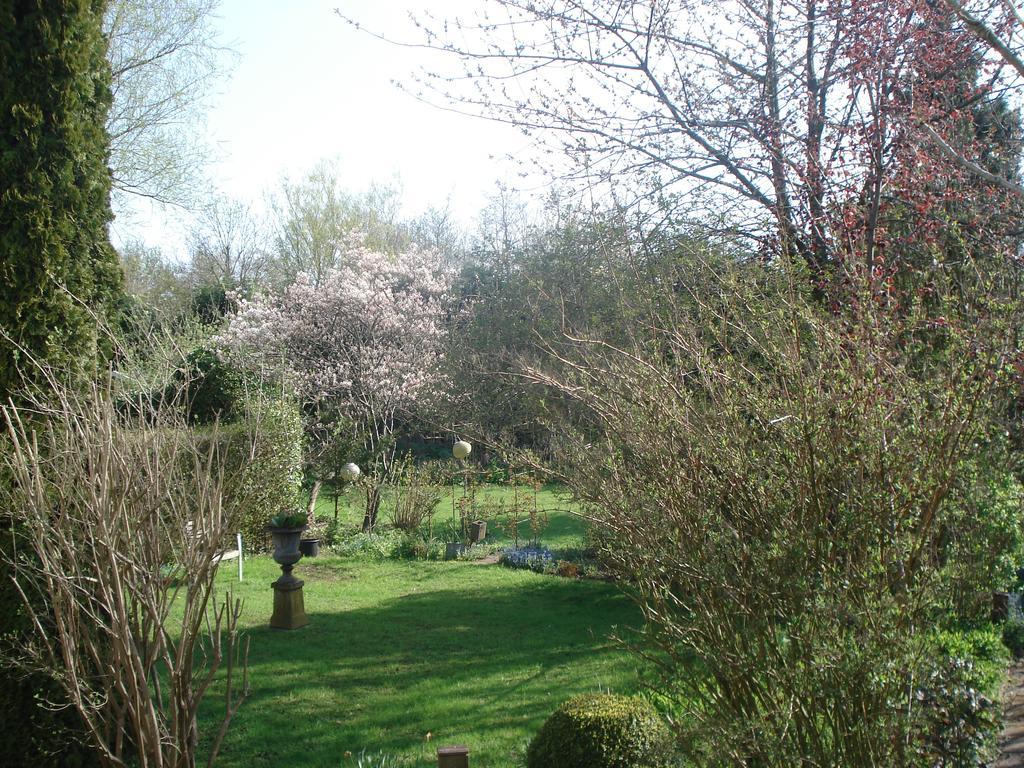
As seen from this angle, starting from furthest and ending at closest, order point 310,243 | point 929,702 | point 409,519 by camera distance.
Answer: point 310,243, point 409,519, point 929,702

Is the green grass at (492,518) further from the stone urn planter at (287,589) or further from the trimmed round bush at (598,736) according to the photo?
the trimmed round bush at (598,736)

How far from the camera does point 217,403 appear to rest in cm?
1370

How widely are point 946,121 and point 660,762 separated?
195 inches

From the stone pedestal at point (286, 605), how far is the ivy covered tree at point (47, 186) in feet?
12.9

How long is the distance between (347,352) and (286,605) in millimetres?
8184

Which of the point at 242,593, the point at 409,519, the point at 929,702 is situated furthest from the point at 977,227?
the point at 409,519

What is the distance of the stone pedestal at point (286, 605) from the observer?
754 centimetres

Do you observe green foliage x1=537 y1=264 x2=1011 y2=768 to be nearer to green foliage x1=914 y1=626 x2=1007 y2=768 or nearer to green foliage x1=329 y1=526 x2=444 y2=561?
green foliage x1=914 y1=626 x2=1007 y2=768

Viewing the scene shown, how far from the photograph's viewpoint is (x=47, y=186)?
4012mm

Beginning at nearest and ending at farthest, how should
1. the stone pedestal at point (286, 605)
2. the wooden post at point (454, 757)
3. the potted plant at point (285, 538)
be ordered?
the wooden post at point (454, 757), the stone pedestal at point (286, 605), the potted plant at point (285, 538)

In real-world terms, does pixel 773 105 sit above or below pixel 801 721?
above

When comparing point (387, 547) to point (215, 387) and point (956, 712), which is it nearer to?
point (215, 387)

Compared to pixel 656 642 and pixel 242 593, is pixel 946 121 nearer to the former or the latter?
pixel 656 642

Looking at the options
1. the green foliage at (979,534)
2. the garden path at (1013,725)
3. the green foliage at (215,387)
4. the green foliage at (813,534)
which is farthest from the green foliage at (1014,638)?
the green foliage at (215,387)
